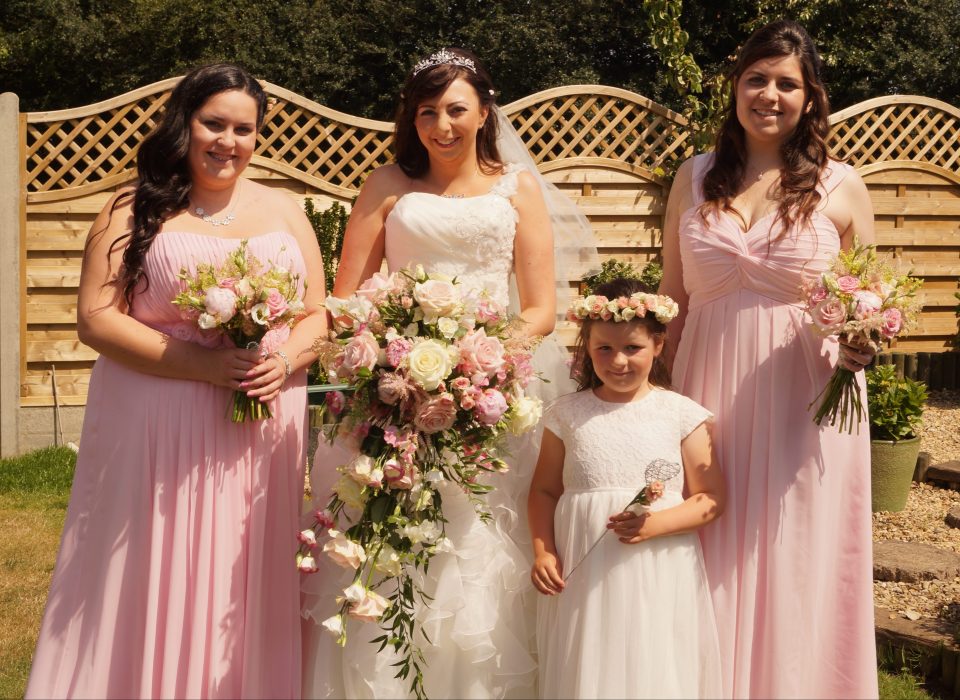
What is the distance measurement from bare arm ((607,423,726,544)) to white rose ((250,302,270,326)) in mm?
1257

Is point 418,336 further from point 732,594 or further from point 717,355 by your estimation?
point 732,594

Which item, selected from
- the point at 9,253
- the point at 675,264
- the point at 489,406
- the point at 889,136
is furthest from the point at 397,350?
the point at 889,136

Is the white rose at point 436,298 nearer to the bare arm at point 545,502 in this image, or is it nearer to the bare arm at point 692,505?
the bare arm at point 545,502

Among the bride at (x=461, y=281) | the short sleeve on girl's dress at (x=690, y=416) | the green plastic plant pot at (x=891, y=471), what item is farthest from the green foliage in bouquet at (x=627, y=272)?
the short sleeve on girl's dress at (x=690, y=416)

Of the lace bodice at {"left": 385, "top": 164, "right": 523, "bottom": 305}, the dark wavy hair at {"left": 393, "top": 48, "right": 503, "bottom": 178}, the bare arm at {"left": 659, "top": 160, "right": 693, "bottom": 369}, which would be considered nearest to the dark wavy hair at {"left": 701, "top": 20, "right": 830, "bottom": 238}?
the bare arm at {"left": 659, "top": 160, "right": 693, "bottom": 369}

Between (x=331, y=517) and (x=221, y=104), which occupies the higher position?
(x=221, y=104)

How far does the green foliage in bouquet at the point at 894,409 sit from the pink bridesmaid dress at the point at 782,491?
11.5 ft

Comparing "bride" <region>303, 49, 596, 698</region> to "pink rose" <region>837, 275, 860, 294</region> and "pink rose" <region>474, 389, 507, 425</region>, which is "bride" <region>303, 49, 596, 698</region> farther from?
"pink rose" <region>837, 275, 860, 294</region>

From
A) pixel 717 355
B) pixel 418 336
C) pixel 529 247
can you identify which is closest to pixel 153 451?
pixel 418 336

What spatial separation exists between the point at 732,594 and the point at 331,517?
4.46 feet

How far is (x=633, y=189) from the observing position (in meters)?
9.77

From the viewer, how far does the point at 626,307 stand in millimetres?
3250

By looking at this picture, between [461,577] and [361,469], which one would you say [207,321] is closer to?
[361,469]

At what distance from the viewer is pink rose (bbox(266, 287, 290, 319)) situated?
3.06 m
